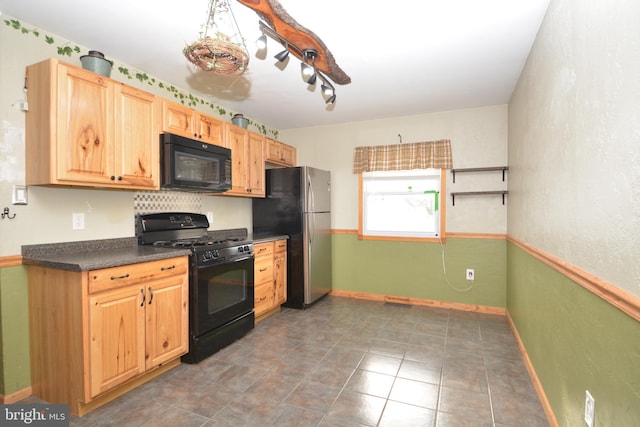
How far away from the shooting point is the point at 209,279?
2.60 metres

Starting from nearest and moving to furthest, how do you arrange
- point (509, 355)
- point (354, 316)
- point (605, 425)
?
point (605, 425) < point (509, 355) < point (354, 316)

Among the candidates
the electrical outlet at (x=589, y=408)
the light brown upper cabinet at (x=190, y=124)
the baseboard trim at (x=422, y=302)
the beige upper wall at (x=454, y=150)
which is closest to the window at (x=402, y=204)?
the beige upper wall at (x=454, y=150)

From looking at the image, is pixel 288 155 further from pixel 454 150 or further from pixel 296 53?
pixel 296 53

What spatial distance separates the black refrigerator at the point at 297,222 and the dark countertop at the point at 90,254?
153 cm

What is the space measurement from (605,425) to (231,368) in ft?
7.17

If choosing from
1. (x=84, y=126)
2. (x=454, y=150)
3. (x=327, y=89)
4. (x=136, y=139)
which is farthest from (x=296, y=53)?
(x=454, y=150)

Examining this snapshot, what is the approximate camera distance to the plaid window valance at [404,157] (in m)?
3.90

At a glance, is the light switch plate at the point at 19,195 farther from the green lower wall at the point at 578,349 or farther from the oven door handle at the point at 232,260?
the green lower wall at the point at 578,349

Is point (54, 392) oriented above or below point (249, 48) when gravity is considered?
below

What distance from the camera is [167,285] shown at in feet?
7.54

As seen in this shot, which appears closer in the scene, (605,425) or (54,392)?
(605,425)

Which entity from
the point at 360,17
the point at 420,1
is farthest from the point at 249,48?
the point at 420,1

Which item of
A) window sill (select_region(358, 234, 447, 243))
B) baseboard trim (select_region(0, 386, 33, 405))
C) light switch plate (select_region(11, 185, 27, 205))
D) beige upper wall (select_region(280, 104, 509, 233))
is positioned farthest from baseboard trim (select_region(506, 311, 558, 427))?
light switch plate (select_region(11, 185, 27, 205))

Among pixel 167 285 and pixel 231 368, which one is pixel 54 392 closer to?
pixel 167 285
